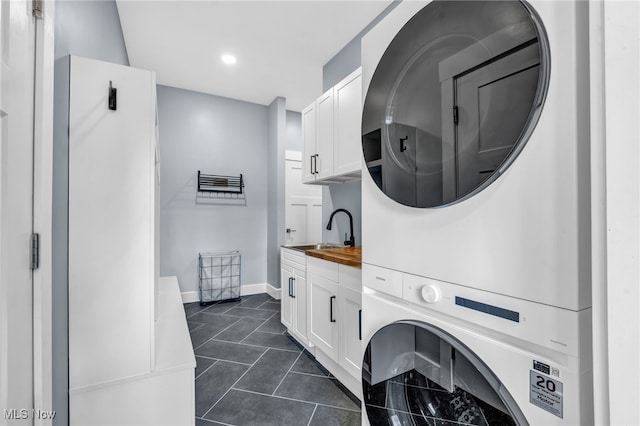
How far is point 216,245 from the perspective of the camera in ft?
13.2

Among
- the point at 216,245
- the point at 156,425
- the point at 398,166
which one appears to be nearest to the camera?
the point at 398,166

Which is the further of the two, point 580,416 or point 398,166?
point 398,166

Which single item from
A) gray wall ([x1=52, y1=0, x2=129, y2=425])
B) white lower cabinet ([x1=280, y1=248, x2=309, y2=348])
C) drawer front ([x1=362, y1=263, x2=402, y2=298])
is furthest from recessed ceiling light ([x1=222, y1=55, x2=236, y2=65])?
drawer front ([x1=362, y1=263, x2=402, y2=298])

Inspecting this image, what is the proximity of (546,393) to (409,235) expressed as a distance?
0.44 meters

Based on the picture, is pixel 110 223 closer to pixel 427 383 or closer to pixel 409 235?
pixel 409 235

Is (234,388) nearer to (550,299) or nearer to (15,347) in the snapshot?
(15,347)

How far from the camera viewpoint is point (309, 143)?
2.74 metres

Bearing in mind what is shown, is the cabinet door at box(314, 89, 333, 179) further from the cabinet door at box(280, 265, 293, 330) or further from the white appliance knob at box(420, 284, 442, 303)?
the white appliance knob at box(420, 284, 442, 303)

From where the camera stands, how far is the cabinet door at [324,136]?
2416 mm

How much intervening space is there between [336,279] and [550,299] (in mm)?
1443

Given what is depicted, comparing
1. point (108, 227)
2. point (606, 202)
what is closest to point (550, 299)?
point (606, 202)

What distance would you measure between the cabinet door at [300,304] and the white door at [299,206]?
5.68ft

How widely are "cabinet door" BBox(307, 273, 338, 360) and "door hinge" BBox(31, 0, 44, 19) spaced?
71.1 inches

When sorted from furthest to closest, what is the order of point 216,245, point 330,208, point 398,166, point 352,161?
1. point 216,245
2. point 330,208
3. point 352,161
4. point 398,166
